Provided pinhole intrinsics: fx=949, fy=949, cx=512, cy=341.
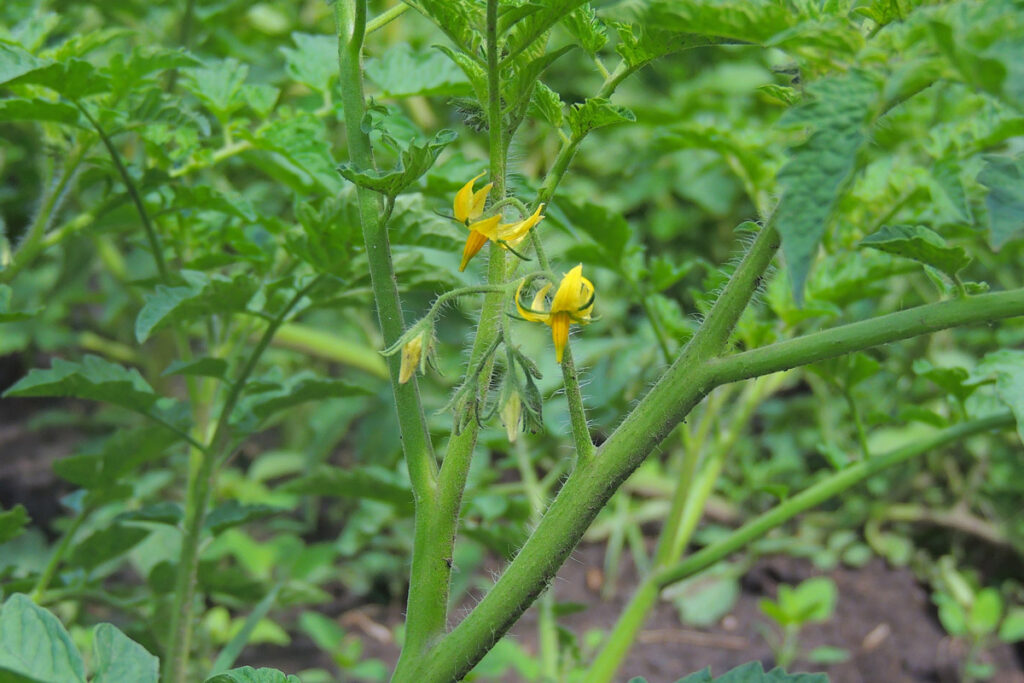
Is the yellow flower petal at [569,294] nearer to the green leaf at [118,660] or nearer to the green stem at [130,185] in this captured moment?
the green leaf at [118,660]

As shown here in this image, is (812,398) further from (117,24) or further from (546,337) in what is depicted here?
(117,24)

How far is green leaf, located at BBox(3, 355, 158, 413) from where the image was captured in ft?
3.70

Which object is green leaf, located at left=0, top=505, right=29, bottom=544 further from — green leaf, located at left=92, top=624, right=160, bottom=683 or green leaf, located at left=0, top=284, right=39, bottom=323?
green leaf, located at left=92, top=624, right=160, bottom=683

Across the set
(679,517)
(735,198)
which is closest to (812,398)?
(735,198)

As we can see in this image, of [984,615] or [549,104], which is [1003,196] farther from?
[984,615]

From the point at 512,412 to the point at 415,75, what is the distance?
63 cm

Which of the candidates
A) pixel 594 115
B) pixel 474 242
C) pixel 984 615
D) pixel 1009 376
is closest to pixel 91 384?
pixel 474 242

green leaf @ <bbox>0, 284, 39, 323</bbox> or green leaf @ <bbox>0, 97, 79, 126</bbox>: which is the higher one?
green leaf @ <bbox>0, 97, 79, 126</bbox>

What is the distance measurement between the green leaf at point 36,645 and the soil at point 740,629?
1.48 meters

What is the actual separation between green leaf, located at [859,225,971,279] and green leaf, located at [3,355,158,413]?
87 centimetres

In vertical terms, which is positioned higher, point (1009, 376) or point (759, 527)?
point (1009, 376)

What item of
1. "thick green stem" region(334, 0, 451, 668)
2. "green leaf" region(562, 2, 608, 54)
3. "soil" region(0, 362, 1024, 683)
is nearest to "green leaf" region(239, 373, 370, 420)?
"thick green stem" region(334, 0, 451, 668)

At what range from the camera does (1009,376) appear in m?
0.89

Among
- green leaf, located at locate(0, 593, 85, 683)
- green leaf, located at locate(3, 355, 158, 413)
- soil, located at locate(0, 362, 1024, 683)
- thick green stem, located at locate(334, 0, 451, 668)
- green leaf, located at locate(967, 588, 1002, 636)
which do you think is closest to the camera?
green leaf, located at locate(0, 593, 85, 683)
